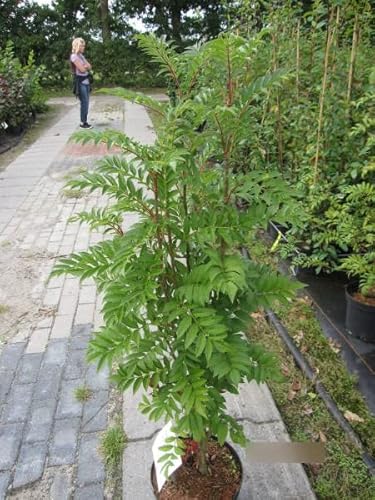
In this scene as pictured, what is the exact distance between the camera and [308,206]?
12.1ft

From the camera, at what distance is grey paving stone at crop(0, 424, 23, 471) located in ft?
7.66

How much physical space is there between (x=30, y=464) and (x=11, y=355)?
101 centimetres

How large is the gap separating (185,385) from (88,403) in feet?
4.82

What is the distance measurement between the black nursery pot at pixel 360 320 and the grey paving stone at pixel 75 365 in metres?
1.90

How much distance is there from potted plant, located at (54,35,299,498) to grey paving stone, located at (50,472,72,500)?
0.82 m

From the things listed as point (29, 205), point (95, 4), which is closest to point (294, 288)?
point (29, 205)

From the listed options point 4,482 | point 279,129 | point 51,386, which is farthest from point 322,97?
point 4,482

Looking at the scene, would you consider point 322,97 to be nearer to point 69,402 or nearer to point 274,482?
point 274,482

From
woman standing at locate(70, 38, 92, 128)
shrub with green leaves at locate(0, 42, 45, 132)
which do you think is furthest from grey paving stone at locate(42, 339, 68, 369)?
woman standing at locate(70, 38, 92, 128)

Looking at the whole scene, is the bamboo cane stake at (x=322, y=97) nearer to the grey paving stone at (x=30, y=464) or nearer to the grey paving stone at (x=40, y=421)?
the grey paving stone at (x=40, y=421)

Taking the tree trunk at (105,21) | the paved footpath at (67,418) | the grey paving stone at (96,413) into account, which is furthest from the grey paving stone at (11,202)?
the tree trunk at (105,21)

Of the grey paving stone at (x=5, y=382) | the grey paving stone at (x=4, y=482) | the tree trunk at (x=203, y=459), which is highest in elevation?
the tree trunk at (x=203, y=459)

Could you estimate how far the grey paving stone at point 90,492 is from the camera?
213cm

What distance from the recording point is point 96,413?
2.62 meters
